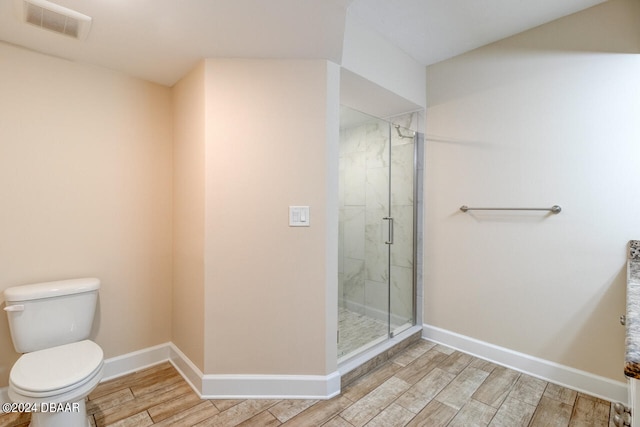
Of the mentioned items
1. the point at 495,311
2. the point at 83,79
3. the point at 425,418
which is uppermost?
the point at 83,79

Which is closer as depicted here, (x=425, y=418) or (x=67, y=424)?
(x=67, y=424)

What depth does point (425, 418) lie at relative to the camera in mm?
1695

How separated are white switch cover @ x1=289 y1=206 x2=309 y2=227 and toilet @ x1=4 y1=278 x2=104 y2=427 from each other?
4.11 ft

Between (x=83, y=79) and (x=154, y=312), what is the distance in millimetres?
1704

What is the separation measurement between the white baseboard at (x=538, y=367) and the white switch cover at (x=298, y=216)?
1.74 m

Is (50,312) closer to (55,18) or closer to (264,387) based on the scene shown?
(264,387)

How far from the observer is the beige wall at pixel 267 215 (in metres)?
1.82

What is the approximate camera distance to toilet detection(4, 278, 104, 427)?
4.30ft

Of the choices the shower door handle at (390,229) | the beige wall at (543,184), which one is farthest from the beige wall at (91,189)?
the beige wall at (543,184)

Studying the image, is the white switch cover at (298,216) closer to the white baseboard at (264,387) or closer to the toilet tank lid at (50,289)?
the white baseboard at (264,387)

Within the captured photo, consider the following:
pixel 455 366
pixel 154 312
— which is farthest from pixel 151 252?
pixel 455 366

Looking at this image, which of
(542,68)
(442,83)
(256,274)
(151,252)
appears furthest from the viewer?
(442,83)

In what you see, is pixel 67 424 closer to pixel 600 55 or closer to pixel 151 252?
pixel 151 252

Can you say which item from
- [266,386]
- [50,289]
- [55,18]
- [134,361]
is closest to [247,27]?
[55,18]
